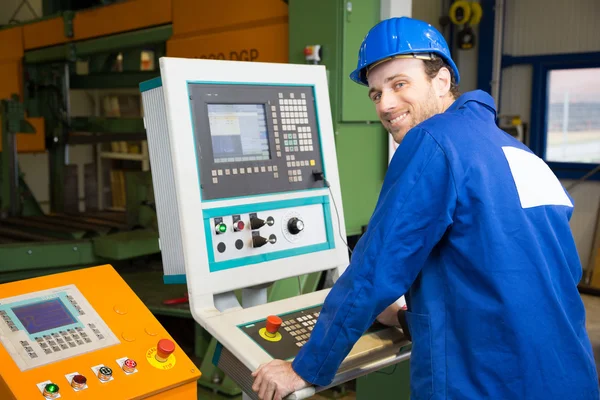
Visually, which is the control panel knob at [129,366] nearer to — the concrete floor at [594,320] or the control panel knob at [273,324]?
the control panel knob at [273,324]

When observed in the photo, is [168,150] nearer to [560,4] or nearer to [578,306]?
[578,306]

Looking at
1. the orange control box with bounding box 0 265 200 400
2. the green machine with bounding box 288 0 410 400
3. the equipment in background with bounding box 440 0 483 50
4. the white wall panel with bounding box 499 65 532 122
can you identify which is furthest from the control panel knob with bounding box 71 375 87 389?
the white wall panel with bounding box 499 65 532 122

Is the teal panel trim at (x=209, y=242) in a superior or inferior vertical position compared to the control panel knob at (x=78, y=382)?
superior

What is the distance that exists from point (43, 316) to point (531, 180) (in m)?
0.99

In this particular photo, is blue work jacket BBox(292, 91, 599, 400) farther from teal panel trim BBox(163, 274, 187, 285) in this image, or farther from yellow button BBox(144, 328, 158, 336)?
teal panel trim BBox(163, 274, 187, 285)

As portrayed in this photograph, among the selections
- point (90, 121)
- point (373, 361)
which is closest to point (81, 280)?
point (373, 361)

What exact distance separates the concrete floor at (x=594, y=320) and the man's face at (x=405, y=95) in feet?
8.89

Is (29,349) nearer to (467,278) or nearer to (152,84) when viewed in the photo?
(152,84)

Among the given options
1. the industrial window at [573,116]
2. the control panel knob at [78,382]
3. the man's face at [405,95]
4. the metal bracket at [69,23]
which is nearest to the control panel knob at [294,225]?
the man's face at [405,95]

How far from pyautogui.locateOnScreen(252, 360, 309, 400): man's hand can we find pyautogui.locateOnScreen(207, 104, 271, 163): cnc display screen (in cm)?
54

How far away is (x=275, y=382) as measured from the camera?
1192 millimetres

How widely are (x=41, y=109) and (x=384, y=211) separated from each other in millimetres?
4006

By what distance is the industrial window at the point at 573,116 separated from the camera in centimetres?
548

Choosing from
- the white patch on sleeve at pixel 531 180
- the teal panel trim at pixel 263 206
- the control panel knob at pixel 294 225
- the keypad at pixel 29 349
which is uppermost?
the white patch on sleeve at pixel 531 180
